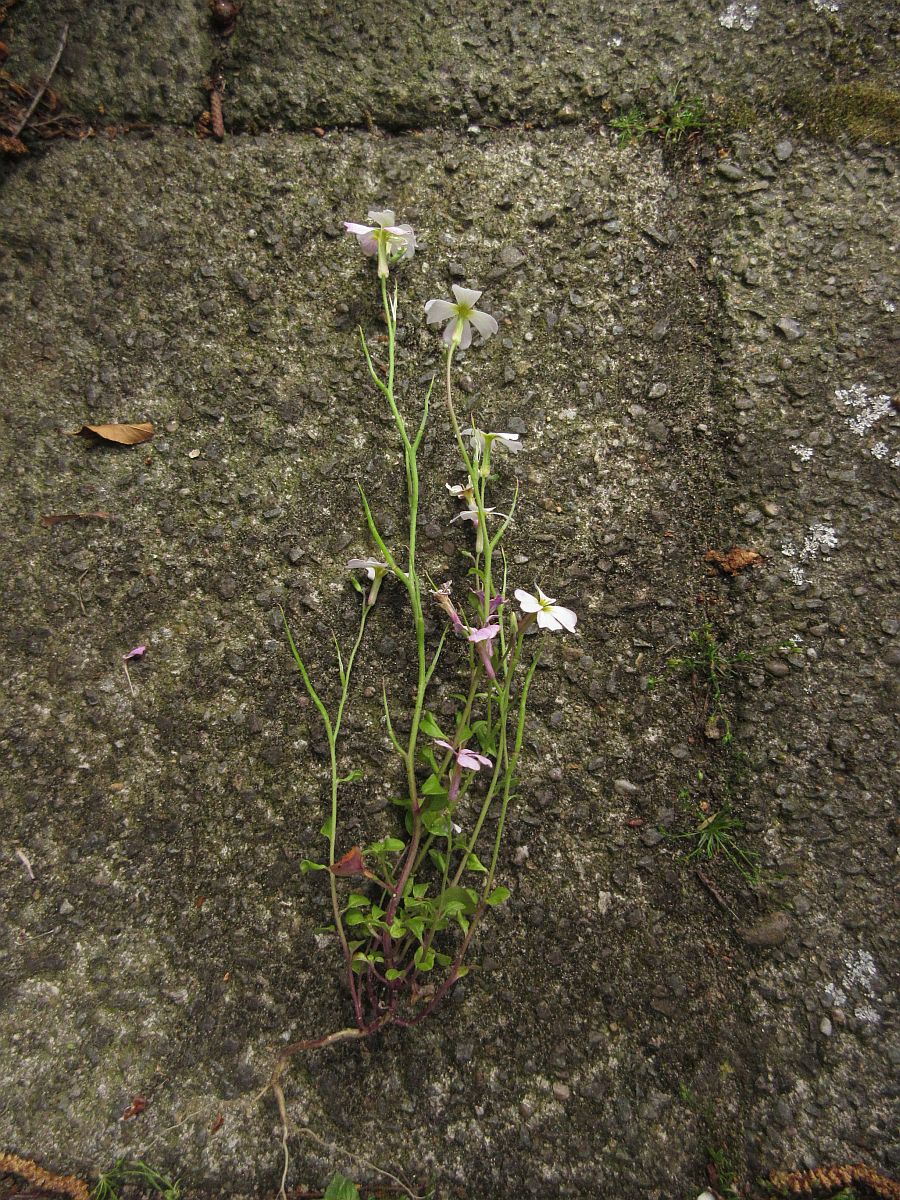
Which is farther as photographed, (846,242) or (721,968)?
(846,242)

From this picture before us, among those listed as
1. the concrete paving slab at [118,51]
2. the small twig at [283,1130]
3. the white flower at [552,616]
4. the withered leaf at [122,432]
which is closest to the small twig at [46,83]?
the concrete paving slab at [118,51]

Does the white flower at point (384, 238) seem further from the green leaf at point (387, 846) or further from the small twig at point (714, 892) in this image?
the small twig at point (714, 892)

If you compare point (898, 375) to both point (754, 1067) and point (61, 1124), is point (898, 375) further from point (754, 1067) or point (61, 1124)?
point (61, 1124)

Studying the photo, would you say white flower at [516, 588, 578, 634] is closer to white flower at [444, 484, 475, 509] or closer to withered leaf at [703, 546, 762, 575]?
white flower at [444, 484, 475, 509]

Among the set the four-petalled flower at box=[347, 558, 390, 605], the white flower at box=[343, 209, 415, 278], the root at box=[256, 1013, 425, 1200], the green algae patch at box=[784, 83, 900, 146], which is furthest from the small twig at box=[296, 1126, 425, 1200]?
the green algae patch at box=[784, 83, 900, 146]

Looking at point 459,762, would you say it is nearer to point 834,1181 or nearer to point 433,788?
point 433,788

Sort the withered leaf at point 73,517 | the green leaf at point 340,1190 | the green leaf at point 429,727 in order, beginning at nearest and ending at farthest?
the green leaf at point 340,1190 → the green leaf at point 429,727 → the withered leaf at point 73,517

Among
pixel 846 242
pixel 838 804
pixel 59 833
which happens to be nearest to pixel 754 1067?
pixel 838 804
